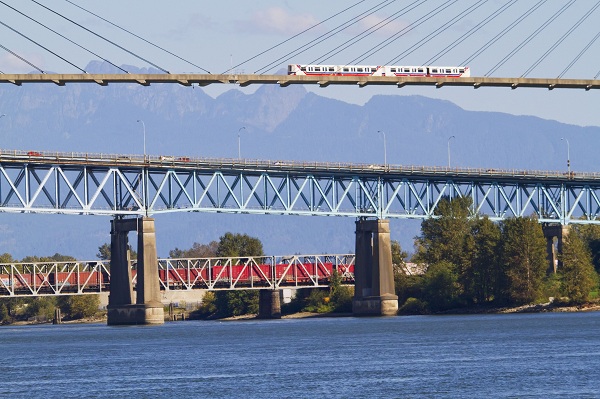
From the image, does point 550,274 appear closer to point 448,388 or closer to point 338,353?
point 338,353

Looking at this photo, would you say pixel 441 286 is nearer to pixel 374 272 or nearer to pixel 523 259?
pixel 374 272

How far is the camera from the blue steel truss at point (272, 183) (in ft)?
479

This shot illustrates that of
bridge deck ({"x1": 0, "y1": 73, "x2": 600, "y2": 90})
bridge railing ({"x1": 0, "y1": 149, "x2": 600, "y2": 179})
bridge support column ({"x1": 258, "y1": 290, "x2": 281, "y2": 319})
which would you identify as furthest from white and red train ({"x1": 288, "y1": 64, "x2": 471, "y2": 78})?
bridge support column ({"x1": 258, "y1": 290, "x2": 281, "y2": 319})

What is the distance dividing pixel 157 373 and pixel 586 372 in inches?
968

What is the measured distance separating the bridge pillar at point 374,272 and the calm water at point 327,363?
2932 centimetres

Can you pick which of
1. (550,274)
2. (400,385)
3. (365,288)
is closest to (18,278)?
(365,288)

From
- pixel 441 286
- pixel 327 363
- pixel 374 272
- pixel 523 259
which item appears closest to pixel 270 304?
pixel 374 272

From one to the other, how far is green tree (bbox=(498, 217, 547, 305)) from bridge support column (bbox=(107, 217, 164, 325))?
1455 inches

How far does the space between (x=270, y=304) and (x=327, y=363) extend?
9515 centimetres

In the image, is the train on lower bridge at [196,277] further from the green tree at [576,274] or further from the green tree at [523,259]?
the green tree at [576,274]

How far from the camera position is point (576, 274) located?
14812 cm

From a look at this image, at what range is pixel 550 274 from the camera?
160 meters

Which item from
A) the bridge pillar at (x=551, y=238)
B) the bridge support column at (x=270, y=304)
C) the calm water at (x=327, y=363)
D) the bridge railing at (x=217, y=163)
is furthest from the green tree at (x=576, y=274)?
the bridge support column at (x=270, y=304)

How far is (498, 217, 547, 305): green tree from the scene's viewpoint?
150375 mm
